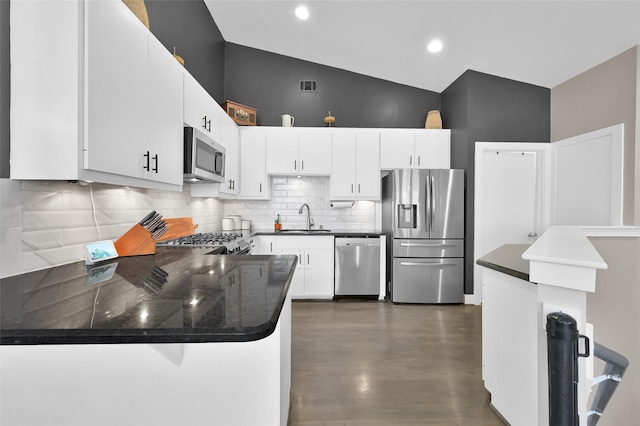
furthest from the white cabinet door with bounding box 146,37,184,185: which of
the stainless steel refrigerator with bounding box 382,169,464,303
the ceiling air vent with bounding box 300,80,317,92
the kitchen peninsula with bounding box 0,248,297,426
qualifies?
the stainless steel refrigerator with bounding box 382,169,464,303

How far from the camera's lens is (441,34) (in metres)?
3.37

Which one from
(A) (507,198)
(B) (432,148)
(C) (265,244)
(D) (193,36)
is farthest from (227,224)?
(A) (507,198)

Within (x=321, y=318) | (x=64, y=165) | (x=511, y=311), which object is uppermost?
(x=64, y=165)

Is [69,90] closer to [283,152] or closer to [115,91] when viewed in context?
[115,91]

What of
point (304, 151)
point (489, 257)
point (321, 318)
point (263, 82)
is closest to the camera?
point (489, 257)

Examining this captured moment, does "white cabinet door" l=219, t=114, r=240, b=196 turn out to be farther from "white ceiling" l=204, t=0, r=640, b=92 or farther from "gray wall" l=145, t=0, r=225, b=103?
"white ceiling" l=204, t=0, r=640, b=92

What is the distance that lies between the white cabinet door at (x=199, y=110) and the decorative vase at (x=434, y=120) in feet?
9.69

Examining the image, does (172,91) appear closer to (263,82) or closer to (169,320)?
(169,320)

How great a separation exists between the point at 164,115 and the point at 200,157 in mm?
534

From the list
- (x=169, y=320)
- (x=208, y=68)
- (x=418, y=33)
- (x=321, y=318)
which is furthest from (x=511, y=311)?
(x=208, y=68)

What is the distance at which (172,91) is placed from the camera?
2074mm

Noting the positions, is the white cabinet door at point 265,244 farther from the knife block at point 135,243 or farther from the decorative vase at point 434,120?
the decorative vase at point 434,120

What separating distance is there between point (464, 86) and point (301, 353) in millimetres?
3881

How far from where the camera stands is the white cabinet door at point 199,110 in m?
2.36
